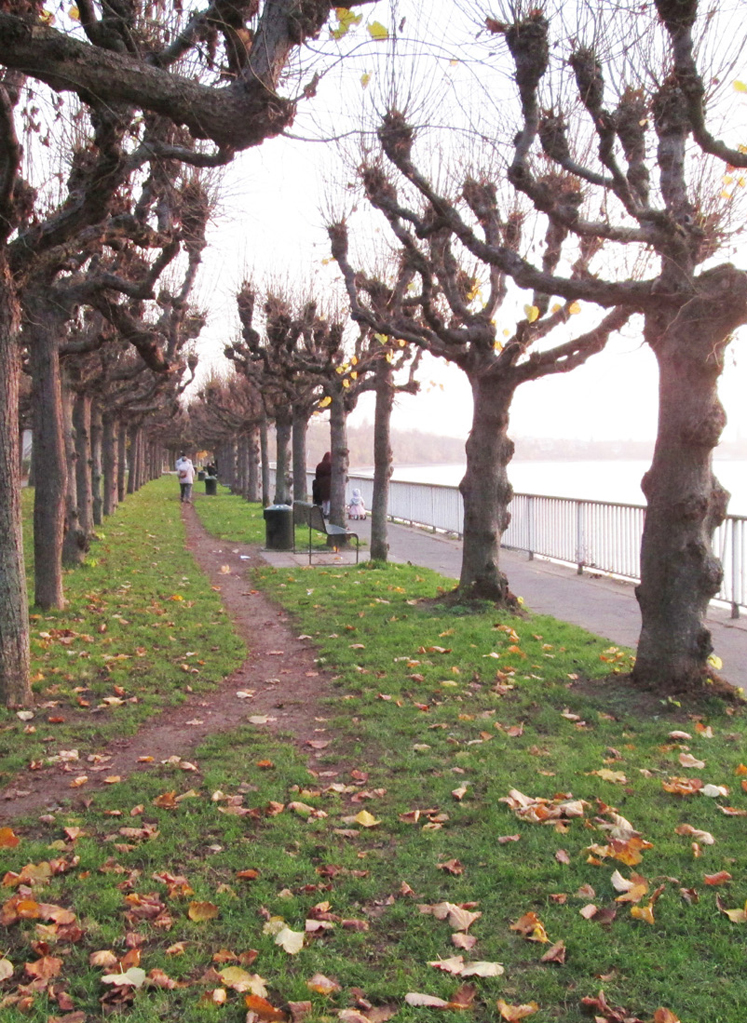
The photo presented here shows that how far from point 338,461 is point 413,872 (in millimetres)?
15903

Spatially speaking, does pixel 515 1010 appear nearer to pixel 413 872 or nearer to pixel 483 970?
pixel 483 970

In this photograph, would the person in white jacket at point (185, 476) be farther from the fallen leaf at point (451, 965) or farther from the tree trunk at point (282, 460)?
the fallen leaf at point (451, 965)

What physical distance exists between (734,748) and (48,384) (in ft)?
28.1

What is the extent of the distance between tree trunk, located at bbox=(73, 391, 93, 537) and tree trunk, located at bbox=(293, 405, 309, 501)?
833 centimetres

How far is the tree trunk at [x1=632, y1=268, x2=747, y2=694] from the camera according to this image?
6.85 meters


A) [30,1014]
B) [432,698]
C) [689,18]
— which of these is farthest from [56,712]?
[689,18]

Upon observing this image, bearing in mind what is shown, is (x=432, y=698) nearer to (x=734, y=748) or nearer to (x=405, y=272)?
(x=734, y=748)

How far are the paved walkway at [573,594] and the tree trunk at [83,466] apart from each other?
12.3 ft

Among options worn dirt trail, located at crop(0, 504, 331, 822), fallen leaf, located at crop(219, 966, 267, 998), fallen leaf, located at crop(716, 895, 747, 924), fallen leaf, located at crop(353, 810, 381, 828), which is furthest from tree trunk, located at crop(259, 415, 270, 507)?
fallen leaf, located at crop(219, 966, 267, 998)

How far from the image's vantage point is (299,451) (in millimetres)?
27656

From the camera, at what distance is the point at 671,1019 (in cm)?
301

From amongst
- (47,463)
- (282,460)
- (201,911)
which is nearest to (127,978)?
(201,911)

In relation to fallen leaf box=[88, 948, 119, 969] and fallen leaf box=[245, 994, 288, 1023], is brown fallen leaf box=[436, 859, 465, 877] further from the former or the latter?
fallen leaf box=[88, 948, 119, 969]

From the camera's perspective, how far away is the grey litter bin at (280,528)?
62.1 ft
